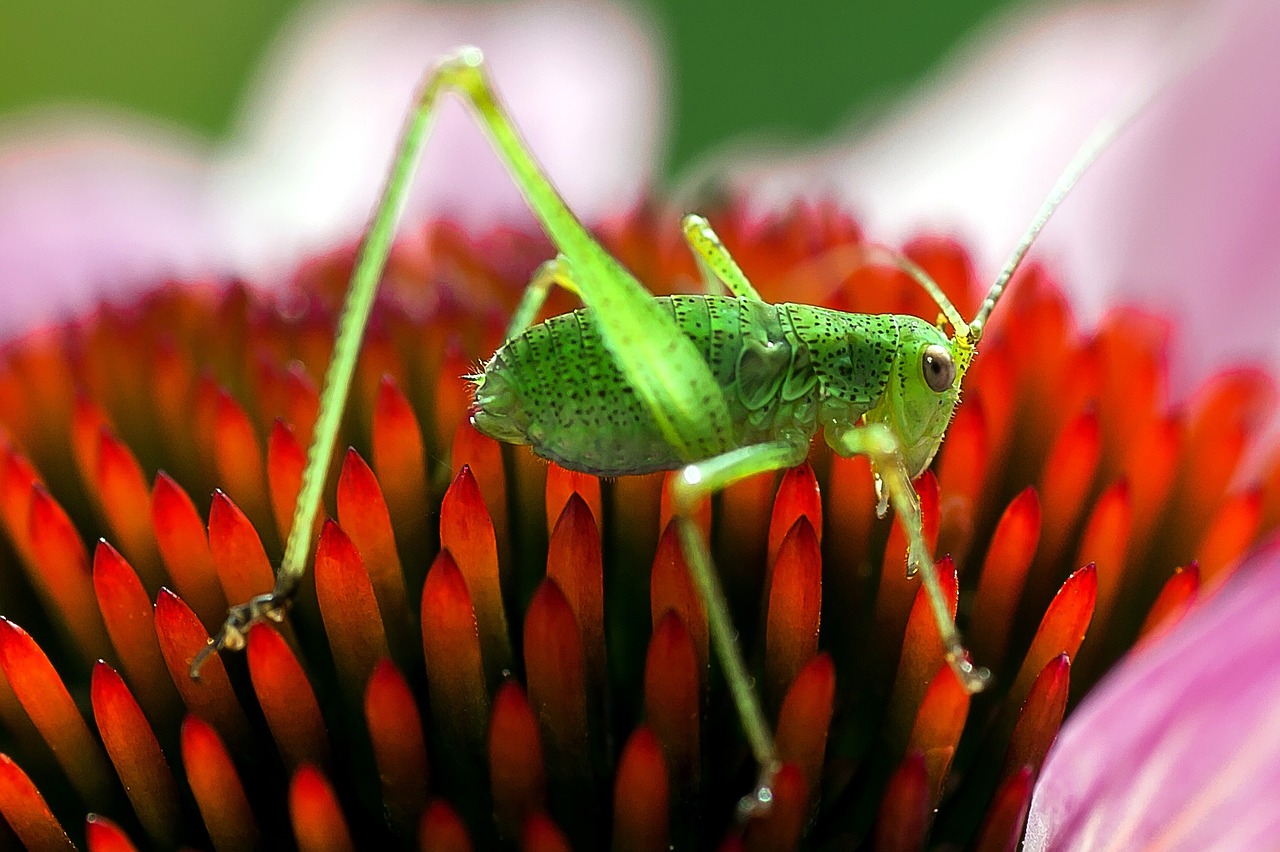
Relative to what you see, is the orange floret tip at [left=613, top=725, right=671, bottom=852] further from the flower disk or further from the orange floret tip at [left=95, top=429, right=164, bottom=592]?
the orange floret tip at [left=95, top=429, right=164, bottom=592]

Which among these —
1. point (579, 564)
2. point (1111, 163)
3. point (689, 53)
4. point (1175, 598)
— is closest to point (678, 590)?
→ point (579, 564)

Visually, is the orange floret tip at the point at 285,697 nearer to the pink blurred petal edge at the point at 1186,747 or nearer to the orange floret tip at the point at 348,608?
the orange floret tip at the point at 348,608

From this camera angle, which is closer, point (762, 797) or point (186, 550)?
point (762, 797)

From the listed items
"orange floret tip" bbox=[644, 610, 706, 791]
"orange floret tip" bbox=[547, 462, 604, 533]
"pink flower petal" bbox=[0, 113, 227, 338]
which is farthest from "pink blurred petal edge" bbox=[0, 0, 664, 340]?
"orange floret tip" bbox=[644, 610, 706, 791]

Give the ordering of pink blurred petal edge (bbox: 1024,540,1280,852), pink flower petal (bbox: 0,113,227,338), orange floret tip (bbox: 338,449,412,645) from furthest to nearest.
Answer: pink flower petal (bbox: 0,113,227,338) → orange floret tip (bbox: 338,449,412,645) → pink blurred petal edge (bbox: 1024,540,1280,852)

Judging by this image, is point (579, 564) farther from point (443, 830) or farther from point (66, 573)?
point (66, 573)

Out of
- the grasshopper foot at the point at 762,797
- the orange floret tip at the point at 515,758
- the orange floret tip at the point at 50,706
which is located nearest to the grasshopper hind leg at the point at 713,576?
the grasshopper foot at the point at 762,797
